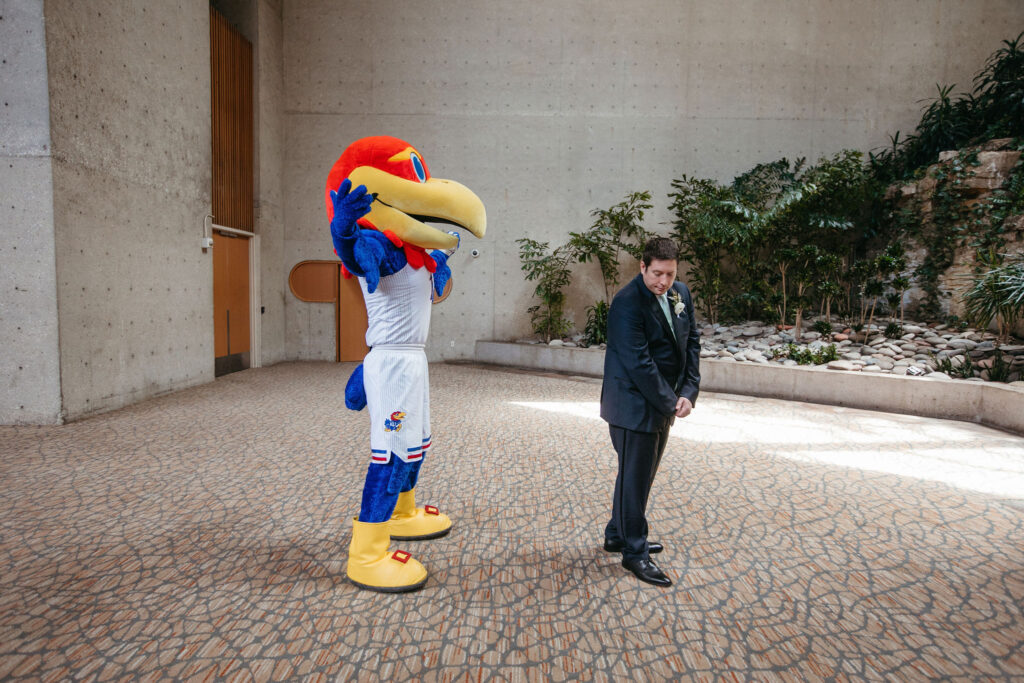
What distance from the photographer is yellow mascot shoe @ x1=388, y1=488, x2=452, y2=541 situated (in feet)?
7.65

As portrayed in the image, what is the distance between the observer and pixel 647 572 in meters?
2.02

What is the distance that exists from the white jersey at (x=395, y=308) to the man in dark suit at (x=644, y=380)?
2.55 ft

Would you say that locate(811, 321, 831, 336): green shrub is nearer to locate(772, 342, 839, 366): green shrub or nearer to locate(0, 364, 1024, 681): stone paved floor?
locate(772, 342, 839, 366): green shrub

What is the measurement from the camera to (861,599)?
1925mm

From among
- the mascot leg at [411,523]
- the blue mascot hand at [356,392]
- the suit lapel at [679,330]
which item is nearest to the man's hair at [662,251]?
the suit lapel at [679,330]

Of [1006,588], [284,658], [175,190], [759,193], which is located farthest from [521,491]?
[759,193]


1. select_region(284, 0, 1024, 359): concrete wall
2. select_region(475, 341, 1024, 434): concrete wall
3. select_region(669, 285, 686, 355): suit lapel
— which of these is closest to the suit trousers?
select_region(669, 285, 686, 355): suit lapel

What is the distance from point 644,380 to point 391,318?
101 cm

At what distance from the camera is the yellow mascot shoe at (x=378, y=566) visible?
1.92 metres

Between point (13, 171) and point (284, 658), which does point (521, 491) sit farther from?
point (13, 171)

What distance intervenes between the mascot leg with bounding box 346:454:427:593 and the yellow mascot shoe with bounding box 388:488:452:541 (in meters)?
0.34

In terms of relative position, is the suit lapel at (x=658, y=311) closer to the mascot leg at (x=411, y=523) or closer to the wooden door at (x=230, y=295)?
the mascot leg at (x=411, y=523)

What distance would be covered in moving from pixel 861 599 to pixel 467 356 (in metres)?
7.24

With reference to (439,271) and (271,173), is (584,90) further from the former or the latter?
(439,271)
